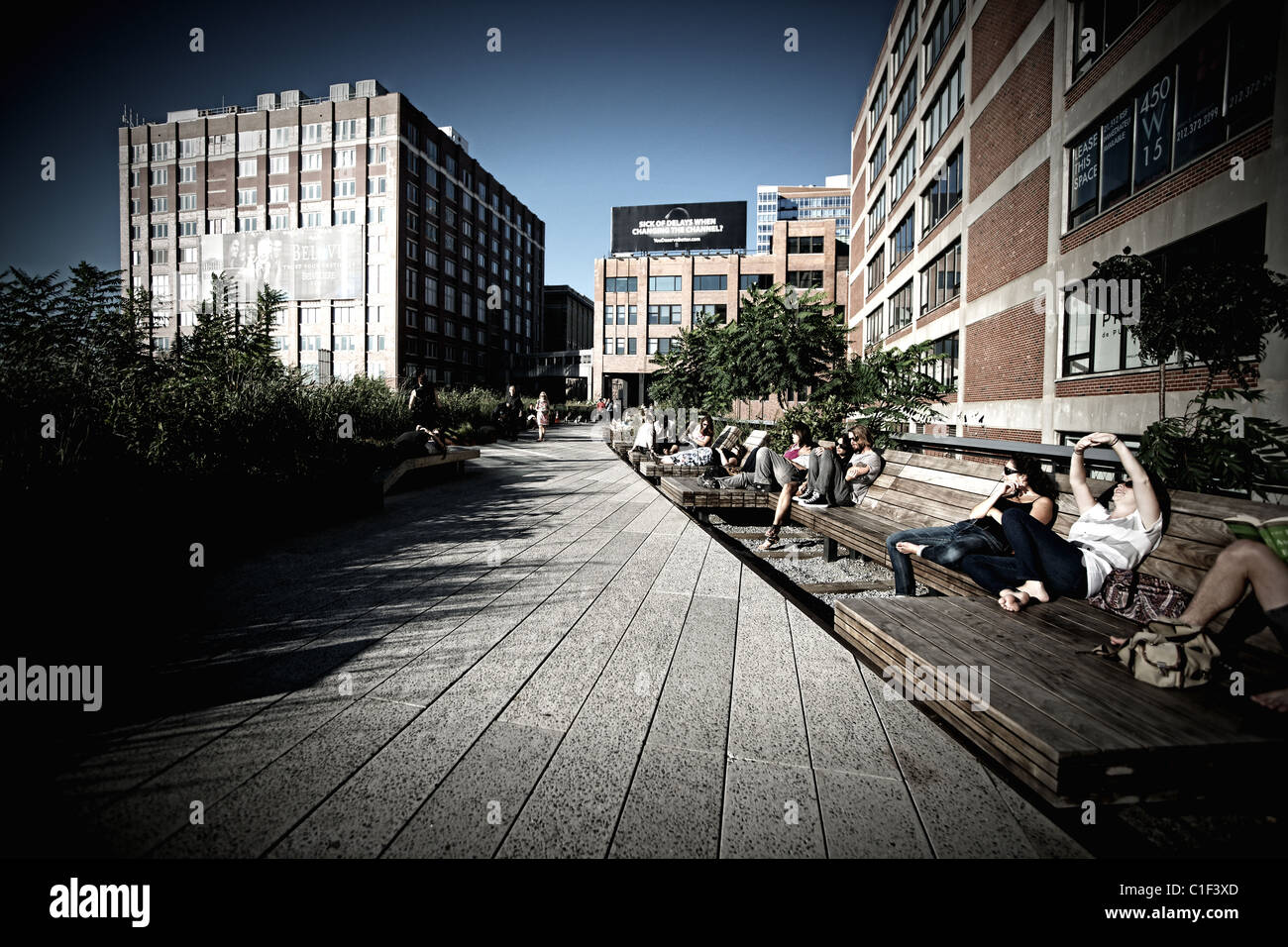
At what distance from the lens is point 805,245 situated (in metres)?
62.0

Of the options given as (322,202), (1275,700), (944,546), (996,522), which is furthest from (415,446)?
(322,202)

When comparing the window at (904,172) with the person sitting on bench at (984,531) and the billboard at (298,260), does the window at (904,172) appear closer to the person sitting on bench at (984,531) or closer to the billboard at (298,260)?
the billboard at (298,260)

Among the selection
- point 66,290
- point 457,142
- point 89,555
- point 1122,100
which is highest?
point 457,142

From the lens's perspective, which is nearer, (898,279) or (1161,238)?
(1161,238)

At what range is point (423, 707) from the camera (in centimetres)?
295

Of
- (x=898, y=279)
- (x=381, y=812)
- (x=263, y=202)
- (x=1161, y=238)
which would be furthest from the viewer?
(x=263, y=202)

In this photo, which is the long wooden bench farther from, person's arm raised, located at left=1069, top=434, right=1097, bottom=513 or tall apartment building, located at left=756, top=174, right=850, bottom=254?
tall apartment building, located at left=756, top=174, right=850, bottom=254

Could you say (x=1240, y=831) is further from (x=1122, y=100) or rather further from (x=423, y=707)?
(x=1122, y=100)

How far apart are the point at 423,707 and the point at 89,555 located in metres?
3.03

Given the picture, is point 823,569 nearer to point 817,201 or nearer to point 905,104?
point 905,104

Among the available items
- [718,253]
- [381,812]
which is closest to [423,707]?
[381,812]

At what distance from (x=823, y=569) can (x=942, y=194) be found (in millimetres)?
23310

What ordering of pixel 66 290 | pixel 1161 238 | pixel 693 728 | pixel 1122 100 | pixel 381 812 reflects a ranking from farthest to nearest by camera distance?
pixel 1122 100 < pixel 1161 238 < pixel 66 290 < pixel 693 728 < pixel 381 812

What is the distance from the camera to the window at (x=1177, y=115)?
10.3 m
